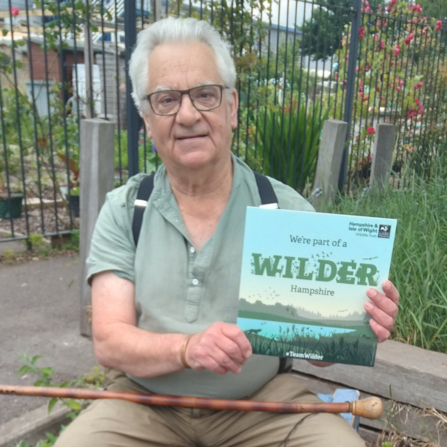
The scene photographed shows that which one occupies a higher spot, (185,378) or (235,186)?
(235,186)

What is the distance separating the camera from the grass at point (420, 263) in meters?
2.55

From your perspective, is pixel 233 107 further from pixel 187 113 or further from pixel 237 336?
pixel 237 336

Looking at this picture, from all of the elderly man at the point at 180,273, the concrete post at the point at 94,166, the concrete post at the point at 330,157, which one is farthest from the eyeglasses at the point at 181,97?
the concrete post at the point at 330,157

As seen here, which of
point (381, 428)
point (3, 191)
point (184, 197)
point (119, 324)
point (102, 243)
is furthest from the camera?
point (3, 191)

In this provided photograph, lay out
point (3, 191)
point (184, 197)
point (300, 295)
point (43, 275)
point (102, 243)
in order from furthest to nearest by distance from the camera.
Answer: point (3, 191) < point (43, 275) < point (184, 197) < point (102, 243) < point (300, 295)

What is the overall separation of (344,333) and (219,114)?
2.45 ft

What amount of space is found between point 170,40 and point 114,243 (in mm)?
633

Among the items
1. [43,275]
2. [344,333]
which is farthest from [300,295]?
[43,275]

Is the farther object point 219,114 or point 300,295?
point 219,114

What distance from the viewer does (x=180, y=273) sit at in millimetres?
1648

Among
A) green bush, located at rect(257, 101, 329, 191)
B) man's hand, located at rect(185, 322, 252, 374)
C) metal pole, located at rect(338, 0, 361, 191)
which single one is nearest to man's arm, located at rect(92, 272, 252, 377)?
man's hand, located at rect(185, 322, 252, 374)

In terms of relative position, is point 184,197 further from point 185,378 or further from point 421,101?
point 421,101

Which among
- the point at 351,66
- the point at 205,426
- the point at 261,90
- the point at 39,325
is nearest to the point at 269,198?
the point at 205,426

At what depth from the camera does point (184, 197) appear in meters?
1.78
